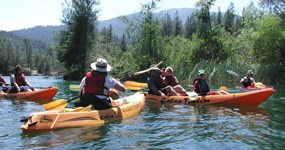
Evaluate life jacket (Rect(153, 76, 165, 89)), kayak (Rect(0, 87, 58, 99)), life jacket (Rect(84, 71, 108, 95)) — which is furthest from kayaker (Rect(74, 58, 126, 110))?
kayak (Rect(0, 87, 58, 99))

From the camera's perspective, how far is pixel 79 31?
45156mm

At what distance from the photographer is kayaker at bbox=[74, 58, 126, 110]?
8.58m

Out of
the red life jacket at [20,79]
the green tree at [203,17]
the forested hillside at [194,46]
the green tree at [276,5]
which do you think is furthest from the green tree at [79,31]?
the red life jacket at [20,79]

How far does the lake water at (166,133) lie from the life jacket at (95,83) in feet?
2.84

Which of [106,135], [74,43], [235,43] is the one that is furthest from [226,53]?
[106,135]

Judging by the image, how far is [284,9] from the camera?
1267 inches

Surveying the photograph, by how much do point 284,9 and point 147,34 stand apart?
567 inches

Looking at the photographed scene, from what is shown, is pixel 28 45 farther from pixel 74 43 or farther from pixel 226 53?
pixel 226 53

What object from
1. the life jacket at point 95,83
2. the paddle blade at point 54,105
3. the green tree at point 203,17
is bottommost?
the paddle blade at point 54,105

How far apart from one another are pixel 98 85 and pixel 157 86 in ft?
16.6

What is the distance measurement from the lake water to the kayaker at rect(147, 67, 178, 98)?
257 cm

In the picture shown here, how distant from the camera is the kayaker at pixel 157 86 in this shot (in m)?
12.9

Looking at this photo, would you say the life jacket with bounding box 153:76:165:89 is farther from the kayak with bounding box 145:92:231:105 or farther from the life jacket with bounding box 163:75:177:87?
the life jacket with bounding box 163:75:177:87

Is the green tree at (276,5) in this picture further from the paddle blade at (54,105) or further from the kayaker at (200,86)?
the paddle blade at (54,105)
